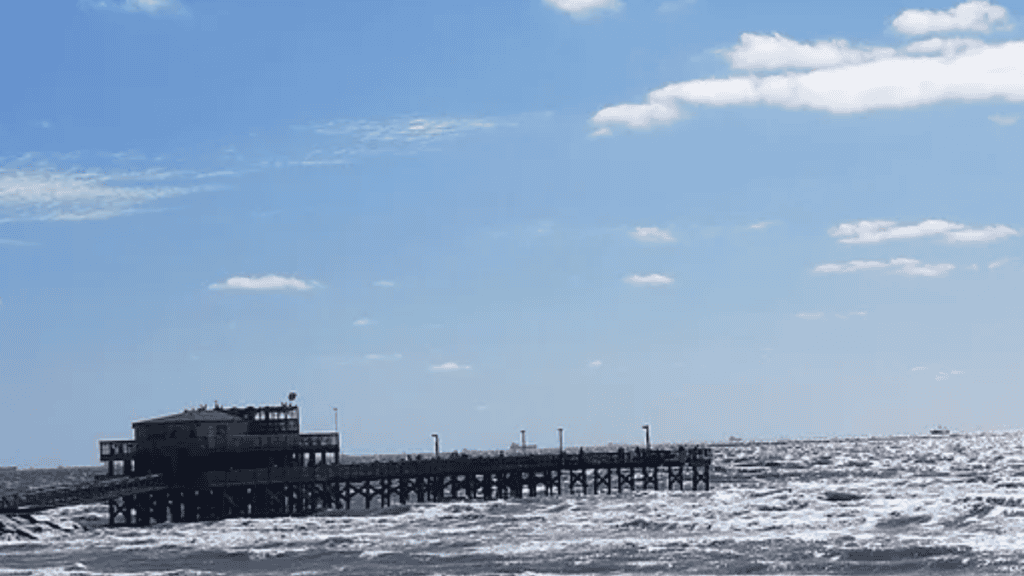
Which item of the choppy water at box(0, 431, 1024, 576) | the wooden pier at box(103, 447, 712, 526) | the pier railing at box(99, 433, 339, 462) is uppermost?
the pier railing at box(99, 433, 339, 462)

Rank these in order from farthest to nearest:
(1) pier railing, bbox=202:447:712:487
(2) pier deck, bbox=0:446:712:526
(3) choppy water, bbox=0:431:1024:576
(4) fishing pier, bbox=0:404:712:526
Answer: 1. (1) pier railing, bbox=202:447:712:487
2. (4) fishing pier, bbox=0:404:712:526
3. (2) pier deck, bbox=0:446:712:526
4. (3) choppy water, bbox=0:431:1024:576

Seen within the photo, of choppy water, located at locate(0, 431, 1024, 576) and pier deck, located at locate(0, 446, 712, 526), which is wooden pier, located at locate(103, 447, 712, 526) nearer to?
pier deck, located at locate(0, 446, 712, 526)

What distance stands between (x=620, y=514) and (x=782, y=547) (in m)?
17.3

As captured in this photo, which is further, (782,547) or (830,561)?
(782,547)

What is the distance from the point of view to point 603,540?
183 feet

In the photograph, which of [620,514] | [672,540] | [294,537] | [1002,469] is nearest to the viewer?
[672,540]

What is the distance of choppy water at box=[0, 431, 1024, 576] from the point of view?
157 feet

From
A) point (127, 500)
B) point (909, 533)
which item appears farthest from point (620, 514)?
point (127, 500)

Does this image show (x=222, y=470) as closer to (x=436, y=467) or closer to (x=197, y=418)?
(x=197, y=418)

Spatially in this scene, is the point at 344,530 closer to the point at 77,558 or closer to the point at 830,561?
the point at 77,558

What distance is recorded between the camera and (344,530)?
212ft

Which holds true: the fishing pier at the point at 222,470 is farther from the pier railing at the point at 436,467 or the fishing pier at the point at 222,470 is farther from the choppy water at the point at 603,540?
the choppy water at the point at 603,540

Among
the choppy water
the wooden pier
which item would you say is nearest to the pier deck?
the wooden pier

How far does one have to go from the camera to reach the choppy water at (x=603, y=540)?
1889 inches
